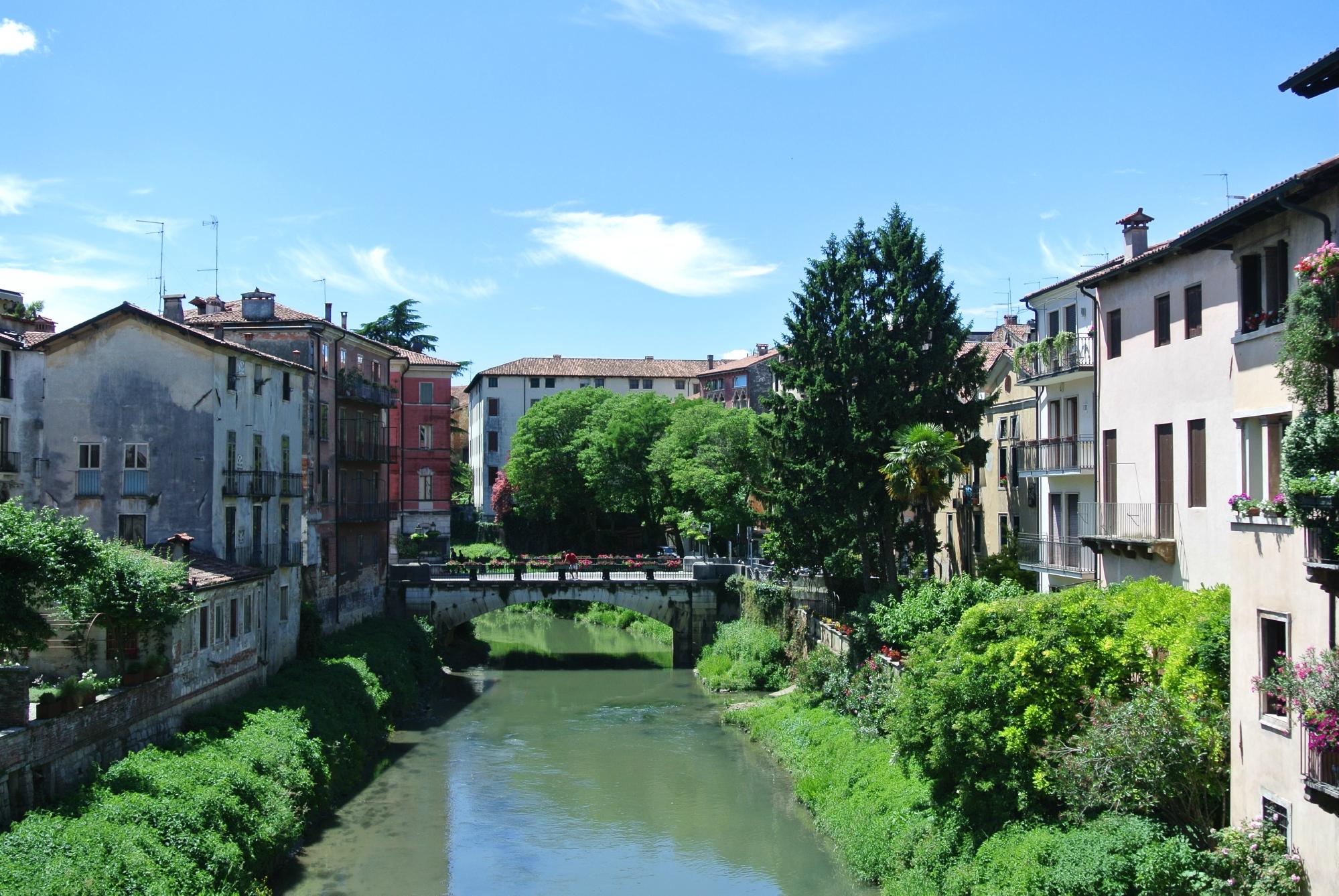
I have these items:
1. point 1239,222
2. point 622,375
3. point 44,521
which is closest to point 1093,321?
point 1239,222

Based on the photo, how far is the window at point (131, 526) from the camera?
36156 millimetres

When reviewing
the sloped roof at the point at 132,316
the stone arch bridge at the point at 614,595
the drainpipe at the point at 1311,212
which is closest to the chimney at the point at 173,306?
the sloped roof at the point at 132,316

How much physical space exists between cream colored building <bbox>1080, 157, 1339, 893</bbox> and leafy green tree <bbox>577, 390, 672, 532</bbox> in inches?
1929

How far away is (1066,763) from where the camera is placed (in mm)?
20656

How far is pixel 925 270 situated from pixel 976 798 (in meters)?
22.0

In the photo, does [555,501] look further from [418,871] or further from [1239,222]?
[1239,222]

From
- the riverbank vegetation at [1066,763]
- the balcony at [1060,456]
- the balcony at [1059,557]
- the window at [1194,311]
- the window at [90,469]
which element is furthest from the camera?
the window at [90,469]

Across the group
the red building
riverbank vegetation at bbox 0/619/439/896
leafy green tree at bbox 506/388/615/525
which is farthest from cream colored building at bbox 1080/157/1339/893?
leafy green tree at bbox 506/388/615/525

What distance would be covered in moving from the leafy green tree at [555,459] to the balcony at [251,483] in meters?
43.2

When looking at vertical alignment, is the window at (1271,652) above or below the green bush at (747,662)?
above

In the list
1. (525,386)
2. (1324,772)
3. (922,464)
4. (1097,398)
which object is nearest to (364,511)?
(922,464)

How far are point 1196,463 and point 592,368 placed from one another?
8263 centimetres

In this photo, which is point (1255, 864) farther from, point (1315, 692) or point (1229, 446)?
point (1229, 446)

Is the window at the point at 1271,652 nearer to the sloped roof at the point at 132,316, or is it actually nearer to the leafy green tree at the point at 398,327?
the sloped roof at the point at 132,316
